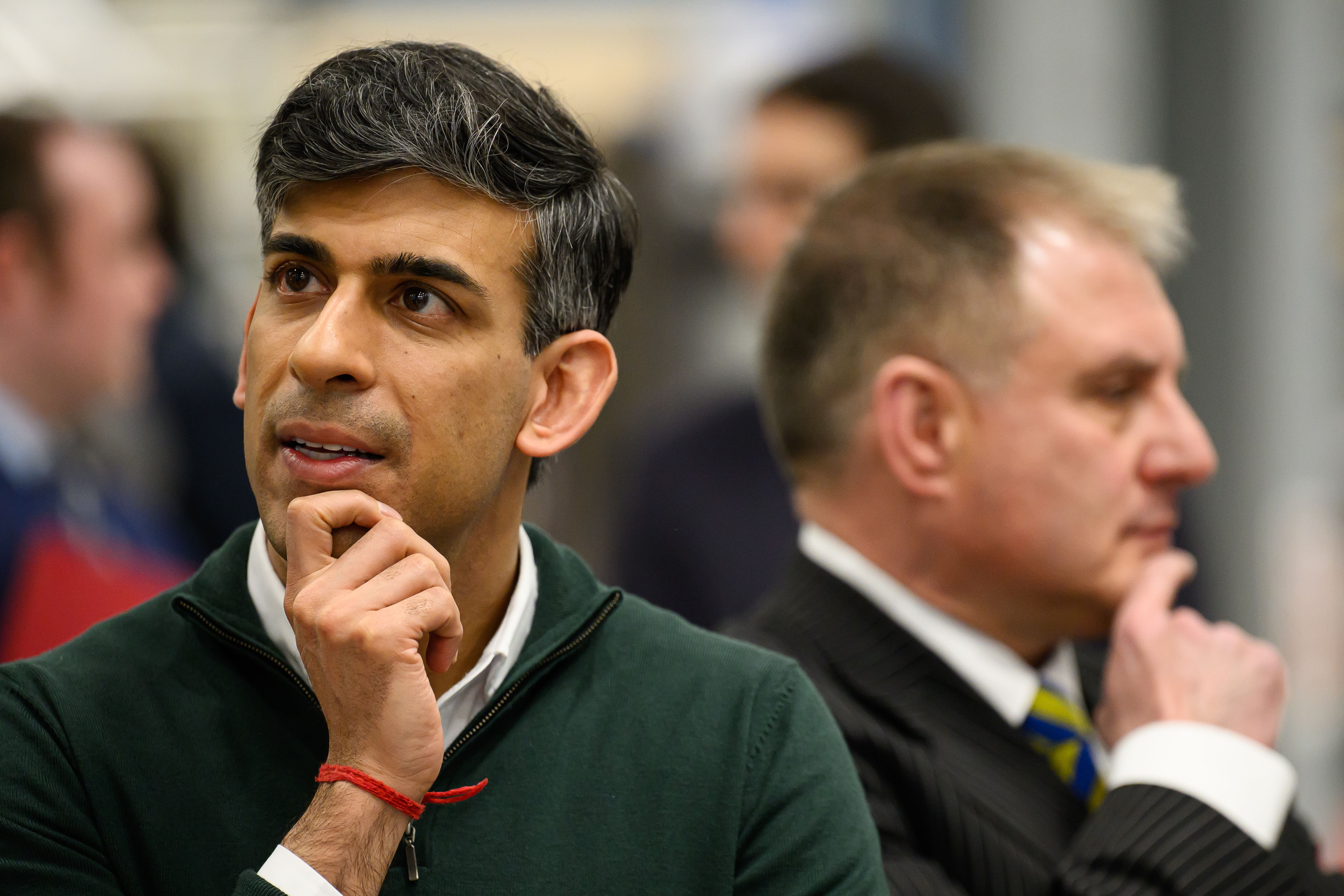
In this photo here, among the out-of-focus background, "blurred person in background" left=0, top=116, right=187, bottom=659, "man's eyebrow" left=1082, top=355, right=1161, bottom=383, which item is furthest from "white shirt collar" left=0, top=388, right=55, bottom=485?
the out-of-focus background

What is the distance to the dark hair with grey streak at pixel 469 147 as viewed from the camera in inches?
50.7

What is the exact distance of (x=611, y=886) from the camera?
1319 millimetres

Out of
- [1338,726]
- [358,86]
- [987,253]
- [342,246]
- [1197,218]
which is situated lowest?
[1338,726]

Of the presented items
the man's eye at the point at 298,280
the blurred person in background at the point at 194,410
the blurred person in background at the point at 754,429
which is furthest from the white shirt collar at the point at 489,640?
the blurred person in background at the point at 194,410

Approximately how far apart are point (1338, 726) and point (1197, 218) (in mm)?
1845

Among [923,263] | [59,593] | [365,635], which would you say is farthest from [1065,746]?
[59,593]

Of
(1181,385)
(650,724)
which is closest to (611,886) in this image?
(650,724)

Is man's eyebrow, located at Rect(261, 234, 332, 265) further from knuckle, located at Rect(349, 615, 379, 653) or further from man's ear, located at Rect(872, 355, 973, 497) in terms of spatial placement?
man's ear, located at Rect(872, 355, 973, 497)

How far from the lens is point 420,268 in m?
1.27

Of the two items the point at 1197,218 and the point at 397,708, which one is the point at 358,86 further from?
the point at 1197,218

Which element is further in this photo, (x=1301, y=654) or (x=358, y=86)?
(x=1301, y=654)

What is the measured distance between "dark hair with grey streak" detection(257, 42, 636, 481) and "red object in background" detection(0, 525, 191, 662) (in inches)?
32.4

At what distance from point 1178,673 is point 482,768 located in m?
0.95

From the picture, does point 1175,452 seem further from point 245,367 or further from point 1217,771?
point 245,367
